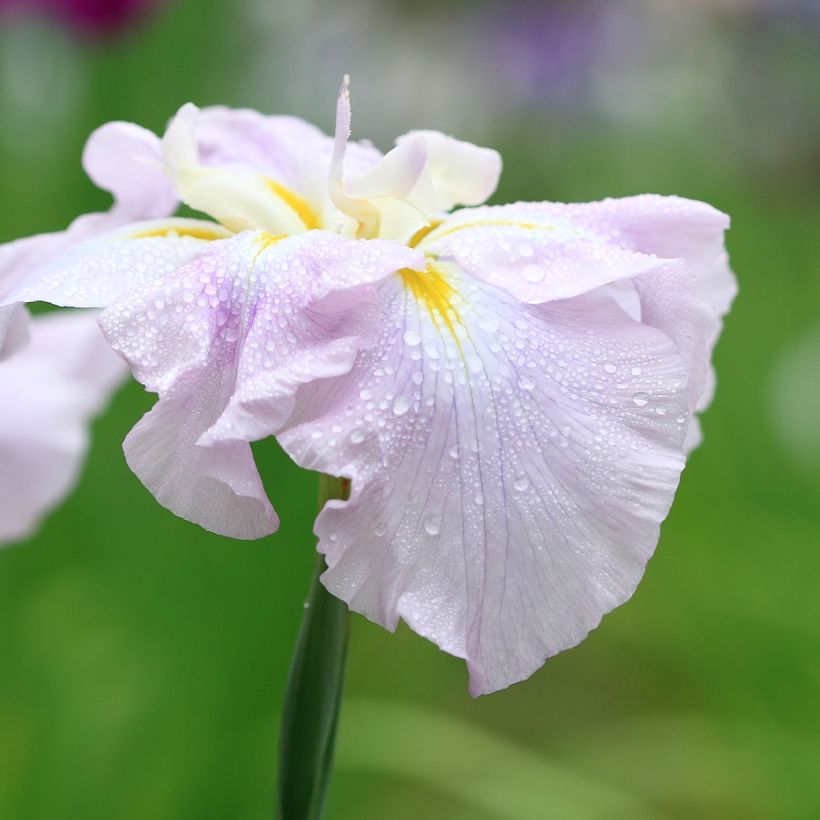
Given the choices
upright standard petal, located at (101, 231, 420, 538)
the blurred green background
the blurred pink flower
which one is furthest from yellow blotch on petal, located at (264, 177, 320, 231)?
the blurred pink flower

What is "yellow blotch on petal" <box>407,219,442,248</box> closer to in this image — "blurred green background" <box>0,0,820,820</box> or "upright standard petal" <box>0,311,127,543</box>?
"upright standard petal" <box>0,311,127,543</box>

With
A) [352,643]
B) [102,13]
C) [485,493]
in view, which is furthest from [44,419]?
[352,643]

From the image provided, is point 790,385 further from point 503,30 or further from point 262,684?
point 503,30

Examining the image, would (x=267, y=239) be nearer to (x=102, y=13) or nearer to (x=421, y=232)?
(x=421, y=232)

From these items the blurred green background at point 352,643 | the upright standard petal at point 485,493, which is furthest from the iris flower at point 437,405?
the blurred green background at point 352,643

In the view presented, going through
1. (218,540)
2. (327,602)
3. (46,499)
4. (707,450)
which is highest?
(327,602)

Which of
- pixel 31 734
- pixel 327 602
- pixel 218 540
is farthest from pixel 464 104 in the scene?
pixel 327 602
